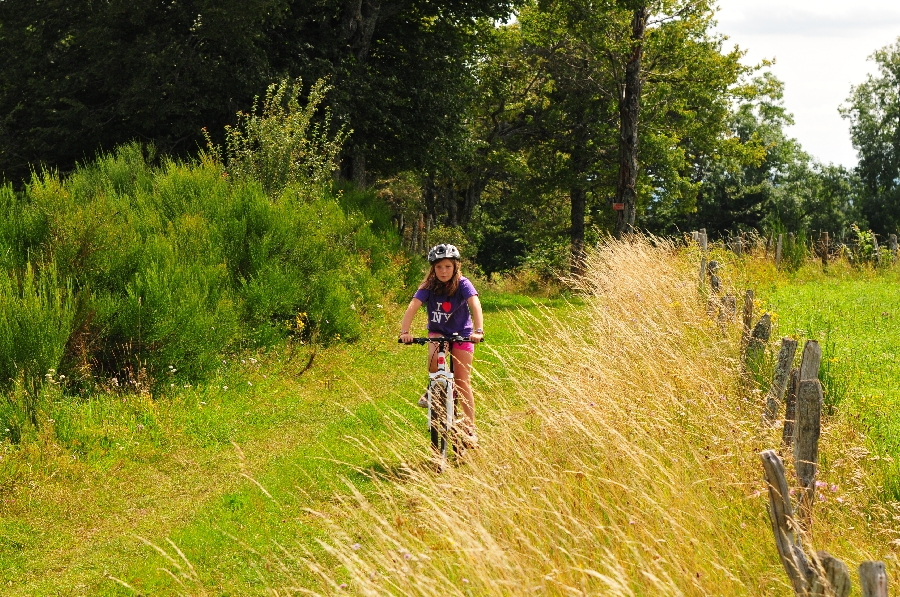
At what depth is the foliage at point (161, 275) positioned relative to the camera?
30.1ft

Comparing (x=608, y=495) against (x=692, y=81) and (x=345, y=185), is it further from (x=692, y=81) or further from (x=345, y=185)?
A: (x=692, y=81)

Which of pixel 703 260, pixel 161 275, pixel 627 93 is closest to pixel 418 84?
pixel 627 93

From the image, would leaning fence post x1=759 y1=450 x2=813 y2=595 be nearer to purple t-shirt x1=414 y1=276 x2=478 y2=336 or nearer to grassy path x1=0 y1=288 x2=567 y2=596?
grassy path x1=0 y1=288 x2=567 y2=596

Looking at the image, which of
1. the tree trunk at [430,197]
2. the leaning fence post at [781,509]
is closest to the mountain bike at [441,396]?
the leaning fence post at [781,509]

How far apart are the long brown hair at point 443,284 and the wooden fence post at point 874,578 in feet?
16.3

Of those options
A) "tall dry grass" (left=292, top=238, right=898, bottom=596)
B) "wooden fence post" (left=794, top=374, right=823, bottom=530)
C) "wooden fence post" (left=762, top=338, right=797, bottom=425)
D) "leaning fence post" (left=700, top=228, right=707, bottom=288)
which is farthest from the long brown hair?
"leaning fence post" (left=700, top=228, right=707, bottom=288)

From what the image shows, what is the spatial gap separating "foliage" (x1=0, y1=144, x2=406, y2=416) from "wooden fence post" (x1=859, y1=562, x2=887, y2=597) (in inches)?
288

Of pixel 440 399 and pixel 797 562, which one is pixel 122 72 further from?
pixel 797 562

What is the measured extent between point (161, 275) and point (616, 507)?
7.13m

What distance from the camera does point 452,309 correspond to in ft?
24.6

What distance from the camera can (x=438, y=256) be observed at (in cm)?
730

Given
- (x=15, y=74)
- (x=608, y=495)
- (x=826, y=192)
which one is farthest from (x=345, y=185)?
(x=826, y=192)

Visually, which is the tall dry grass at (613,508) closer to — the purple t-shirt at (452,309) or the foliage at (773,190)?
the purple t-shirt at (452,309)

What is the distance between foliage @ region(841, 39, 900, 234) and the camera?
60.1 m
